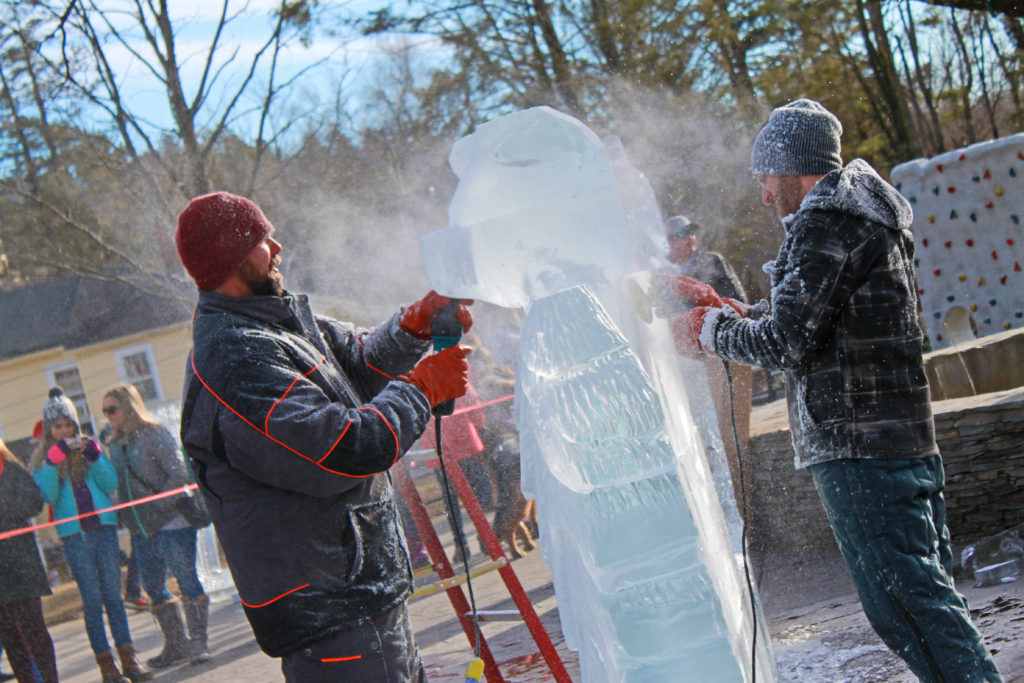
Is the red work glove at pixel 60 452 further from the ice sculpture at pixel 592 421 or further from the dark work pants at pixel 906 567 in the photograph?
the dark work pants at pixel 906 567

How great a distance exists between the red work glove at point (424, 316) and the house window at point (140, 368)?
17.9 meters

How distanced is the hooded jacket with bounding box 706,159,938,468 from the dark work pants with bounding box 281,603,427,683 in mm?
1046

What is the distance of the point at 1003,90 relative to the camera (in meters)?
17.0

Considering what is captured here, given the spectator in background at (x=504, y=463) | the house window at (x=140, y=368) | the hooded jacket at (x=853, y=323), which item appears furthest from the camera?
the house window at (x=140, y=368)

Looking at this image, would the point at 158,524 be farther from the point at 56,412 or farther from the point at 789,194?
the point at 789,194

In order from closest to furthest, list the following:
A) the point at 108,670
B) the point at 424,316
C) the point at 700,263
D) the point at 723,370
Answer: the point at 424,316 < the point at 723,370 < the point at 700,263 < the point at 108,670

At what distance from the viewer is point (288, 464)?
5.48 ft

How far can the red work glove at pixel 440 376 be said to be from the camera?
1886mm

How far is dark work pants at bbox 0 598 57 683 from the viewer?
15.0 ft

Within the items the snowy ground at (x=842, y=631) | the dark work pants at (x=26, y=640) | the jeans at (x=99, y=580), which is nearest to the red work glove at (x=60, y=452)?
the jeans at (x=99, y=580)

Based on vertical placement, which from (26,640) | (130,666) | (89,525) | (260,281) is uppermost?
(260,281)

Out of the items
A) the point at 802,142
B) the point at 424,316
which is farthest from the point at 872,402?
the point at 424,316

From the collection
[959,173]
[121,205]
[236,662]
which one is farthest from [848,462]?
[121,205]

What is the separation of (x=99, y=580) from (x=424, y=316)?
381 cm
